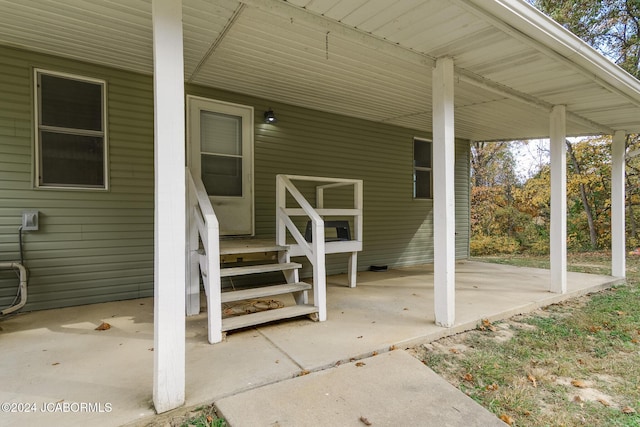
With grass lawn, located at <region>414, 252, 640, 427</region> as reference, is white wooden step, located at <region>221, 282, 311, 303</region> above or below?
above

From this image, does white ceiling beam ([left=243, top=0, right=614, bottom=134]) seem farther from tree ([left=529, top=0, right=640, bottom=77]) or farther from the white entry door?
tree ([left=529, top=0, right=640, bottom=77])

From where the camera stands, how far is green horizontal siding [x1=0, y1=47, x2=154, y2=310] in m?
3.35

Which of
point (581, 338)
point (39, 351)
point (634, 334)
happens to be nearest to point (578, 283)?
point (634, 334)

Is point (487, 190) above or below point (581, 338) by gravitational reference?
above

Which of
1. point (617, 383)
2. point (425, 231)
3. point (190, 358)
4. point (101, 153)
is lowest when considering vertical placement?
point (617, 383)

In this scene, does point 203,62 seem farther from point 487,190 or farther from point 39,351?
point 487,190

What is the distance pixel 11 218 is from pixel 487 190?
1349 cm

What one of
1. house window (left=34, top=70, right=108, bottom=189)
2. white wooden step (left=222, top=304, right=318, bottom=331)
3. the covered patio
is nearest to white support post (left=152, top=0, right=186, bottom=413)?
the covered patio

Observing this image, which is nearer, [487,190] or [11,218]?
[11,218]

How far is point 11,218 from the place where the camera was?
11.0 feet

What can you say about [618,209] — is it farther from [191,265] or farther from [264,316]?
[191,265]

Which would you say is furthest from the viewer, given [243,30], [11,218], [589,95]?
[589,95]

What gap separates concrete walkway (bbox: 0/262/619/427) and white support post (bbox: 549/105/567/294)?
1.29 feet

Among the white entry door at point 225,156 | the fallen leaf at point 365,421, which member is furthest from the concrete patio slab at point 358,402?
the white entry door at point 225,156
